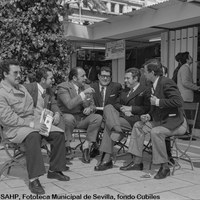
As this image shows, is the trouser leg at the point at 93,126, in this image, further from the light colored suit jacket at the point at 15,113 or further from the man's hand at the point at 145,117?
the light colored suit jacket at the point at 15,113

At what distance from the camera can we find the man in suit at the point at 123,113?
5051 mm

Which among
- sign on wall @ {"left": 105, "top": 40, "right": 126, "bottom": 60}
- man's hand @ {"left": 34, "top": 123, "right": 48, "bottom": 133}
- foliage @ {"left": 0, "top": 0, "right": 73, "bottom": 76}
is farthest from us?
sign on wall @ {"left": 105, "top": 40, "right": 126, "bottom": 60}

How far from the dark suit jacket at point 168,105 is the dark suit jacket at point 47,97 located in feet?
5.08

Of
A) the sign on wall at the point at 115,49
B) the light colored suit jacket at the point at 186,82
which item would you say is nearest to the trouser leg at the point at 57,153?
the light colored suit jacket at the point at 186,82

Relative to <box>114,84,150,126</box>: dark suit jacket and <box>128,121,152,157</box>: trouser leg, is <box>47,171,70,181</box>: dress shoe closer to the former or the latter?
<box>128,121,152,157</box>: trouser leg

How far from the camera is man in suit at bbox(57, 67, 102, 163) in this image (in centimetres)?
538

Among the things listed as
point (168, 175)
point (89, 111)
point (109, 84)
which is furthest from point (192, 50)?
point (168, 175)

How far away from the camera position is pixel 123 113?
17.8 feet

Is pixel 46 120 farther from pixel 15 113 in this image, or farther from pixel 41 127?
pixel 15 113

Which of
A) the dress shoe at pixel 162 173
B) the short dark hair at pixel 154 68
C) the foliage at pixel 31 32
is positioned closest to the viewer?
the dress shoe at pixel 162 173

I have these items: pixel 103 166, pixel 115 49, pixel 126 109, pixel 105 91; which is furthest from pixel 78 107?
pixel 115 49

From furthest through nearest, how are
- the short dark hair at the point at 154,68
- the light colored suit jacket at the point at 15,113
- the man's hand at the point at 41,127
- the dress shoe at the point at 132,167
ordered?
the dress shoe at the point at 132,167, the short dark hair at the point at 154,68, the man's hand at the point at 41,127, the light colored suit jacket at the point at 15,113

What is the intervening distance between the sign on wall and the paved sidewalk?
5931 millimetres

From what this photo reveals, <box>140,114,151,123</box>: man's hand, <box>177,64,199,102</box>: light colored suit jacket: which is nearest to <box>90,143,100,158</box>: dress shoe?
<box>140,114,151,123</box>: man's hand
